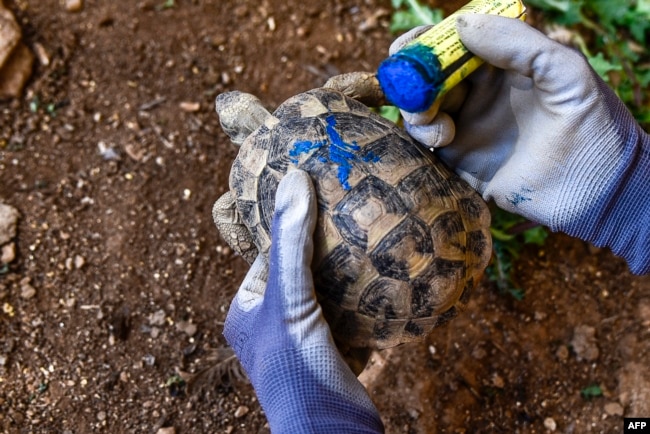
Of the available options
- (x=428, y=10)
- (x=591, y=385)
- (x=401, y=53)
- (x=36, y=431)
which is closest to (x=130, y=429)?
(x=36, y=431)

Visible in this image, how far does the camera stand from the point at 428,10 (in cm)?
337

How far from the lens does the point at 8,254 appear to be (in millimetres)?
2936

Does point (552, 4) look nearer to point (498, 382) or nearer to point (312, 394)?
point (498, 382)

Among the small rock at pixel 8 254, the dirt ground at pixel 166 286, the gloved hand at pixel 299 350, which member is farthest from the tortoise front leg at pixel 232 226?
the small rock at pixel 8 254

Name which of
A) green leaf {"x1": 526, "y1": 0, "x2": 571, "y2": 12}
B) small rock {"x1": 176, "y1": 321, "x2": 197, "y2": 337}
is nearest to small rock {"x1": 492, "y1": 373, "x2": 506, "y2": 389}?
small rock {"x1": 176, "y1": 321, "x2": 197, "y2": 337}

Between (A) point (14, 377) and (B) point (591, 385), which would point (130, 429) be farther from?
(B) point (591, 385)

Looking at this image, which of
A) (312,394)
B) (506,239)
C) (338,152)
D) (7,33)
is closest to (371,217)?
(338,152)

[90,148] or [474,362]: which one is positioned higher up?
[90,148]

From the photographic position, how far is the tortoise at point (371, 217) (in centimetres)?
194

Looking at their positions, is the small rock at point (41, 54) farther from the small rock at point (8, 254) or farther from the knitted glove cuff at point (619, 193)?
the knitted glove cuff at point (619, 193)

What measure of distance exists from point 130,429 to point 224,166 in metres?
1.46

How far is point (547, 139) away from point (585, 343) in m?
1.45

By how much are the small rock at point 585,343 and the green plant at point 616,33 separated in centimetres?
127

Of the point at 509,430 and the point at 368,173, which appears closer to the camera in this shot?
the point at 368,173
